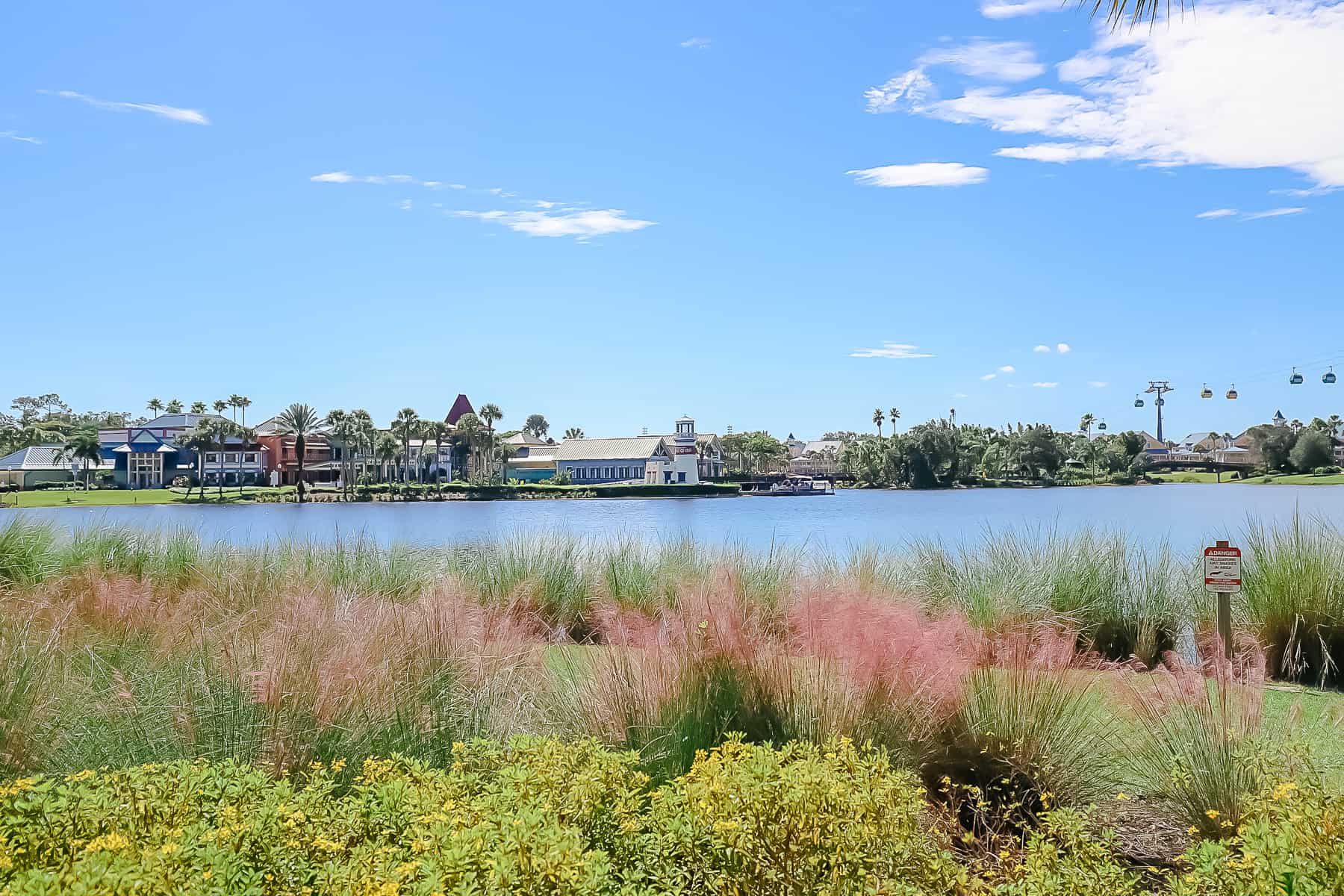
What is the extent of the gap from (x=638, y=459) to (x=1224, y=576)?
9459 cm

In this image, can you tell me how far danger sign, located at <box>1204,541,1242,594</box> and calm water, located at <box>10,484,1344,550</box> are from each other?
2010 centimetres

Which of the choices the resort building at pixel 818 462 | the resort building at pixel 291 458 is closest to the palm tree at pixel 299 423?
the resort building at pixel 291 458

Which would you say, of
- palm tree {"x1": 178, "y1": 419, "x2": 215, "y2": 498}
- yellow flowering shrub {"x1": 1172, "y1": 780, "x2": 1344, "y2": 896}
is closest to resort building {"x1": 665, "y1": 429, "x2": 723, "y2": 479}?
palm tree {"x1": 178, "y1": 419, "x2": 215, "y2": 498}

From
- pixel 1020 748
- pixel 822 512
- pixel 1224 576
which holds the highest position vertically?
pixel 1224 576

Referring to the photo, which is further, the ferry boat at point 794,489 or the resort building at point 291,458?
the ferry boat at point 794,489

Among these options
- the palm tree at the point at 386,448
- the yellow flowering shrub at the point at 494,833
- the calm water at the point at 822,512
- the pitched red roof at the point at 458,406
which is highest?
the pitched red roof at the point at 458,406

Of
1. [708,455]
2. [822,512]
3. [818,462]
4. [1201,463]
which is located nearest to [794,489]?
[708,455]

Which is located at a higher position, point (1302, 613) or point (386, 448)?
point (386, 448)

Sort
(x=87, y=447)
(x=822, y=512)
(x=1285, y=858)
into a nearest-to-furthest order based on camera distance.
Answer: (x=1285, y=858), (x=822, y=512), (x=87, y=447)

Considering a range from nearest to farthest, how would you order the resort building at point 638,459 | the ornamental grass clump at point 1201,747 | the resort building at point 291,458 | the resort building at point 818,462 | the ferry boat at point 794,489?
the ornamental grass clump at point 1201,747 < the resort building at point 291,458 < the ferry boat at point 794,489 < the resort building at point 638,459 < the resort building at point 818,462

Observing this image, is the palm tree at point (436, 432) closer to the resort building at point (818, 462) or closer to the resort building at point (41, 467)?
the resort building at point (41, 467)

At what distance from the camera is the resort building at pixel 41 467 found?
93.6 m

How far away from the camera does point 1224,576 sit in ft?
22.8

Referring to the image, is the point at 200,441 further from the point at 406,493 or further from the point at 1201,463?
the point at 1201,463
